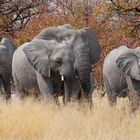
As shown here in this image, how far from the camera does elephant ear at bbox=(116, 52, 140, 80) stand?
11.4 metres

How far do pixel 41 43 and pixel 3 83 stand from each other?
3.42 metres

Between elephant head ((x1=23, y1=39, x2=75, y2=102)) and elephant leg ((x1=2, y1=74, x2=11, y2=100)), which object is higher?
elephant head ((x1=23, y1=39, x2=75, y2=102))

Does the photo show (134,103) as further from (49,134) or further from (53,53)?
(49,134)

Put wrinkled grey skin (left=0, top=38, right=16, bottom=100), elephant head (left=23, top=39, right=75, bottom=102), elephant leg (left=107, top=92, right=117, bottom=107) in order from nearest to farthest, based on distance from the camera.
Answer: elephant head (left=23, top=39, right=75, bottom=102)
elephant leg (left=107, top=92, right=117, bottom=107)
wrinkled grey skin (left=0, top=38, right=16, bottom=100)

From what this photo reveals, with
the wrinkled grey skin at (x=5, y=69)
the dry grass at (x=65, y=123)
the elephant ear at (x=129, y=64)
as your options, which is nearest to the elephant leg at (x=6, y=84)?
the wrinkled grey skin at (x=5, y=69)

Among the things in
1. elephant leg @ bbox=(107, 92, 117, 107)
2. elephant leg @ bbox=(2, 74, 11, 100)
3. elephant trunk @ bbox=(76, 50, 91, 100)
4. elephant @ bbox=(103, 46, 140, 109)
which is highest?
elephant trunk @ bbox=(76, 50, 91, 100)

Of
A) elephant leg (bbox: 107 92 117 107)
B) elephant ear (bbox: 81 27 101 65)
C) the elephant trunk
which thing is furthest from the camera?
elephant leg (bbox: 107 92 117 107)

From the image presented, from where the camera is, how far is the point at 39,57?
1173 centimetres

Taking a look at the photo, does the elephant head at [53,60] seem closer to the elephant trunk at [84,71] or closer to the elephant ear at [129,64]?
the elephant trunk at [84,71]

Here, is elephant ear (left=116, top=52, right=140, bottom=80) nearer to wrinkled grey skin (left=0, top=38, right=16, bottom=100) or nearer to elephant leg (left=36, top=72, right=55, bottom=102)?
elephant leg (left=36, top=72, right=55, bottom=102)

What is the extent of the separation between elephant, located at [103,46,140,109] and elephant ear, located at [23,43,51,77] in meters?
1.81

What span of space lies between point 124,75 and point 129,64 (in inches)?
28.4

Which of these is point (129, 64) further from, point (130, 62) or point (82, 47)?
point (82, 47)

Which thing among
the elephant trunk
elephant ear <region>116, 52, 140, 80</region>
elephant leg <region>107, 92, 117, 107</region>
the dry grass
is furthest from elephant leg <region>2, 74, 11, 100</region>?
the elephant trunk
